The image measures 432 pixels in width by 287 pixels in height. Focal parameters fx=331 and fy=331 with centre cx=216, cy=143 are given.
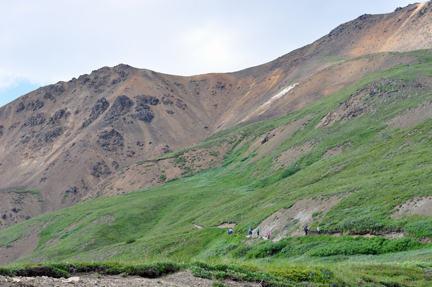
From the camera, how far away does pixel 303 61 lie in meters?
192

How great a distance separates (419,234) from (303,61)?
17960 centimetres

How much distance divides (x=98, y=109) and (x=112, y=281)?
193 metres

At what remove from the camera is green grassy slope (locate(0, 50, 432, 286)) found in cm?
2917

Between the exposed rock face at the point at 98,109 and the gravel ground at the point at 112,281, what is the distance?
186m

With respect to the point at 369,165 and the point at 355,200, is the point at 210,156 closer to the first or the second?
the point at 369,165

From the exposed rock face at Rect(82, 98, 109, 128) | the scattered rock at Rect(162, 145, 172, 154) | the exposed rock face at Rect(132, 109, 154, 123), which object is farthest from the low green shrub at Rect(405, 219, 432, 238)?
the exposed rock face at Rect(82, 98, 109, 128)

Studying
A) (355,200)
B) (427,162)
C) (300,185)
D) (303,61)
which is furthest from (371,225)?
(303,61)

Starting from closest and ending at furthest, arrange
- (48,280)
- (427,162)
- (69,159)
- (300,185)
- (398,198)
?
(48,280) < (398,198) < (427,162) < (300,185) < (69,159)

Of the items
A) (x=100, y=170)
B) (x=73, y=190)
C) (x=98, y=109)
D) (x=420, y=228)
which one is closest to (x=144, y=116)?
(x=98, y=109)

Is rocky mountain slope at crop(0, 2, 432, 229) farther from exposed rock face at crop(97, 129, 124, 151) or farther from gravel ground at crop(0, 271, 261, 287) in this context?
gravel ground at crop(0, 271, 261, 287)

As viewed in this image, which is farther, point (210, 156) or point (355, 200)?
point (210, 156)

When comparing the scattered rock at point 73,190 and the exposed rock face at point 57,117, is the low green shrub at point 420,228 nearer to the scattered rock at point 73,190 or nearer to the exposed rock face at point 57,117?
the scattered rock at point 73,190

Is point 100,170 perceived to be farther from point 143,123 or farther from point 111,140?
point 143,123

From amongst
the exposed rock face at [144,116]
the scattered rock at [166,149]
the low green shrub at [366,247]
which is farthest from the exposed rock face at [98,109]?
the low green shrub at [366,247]
